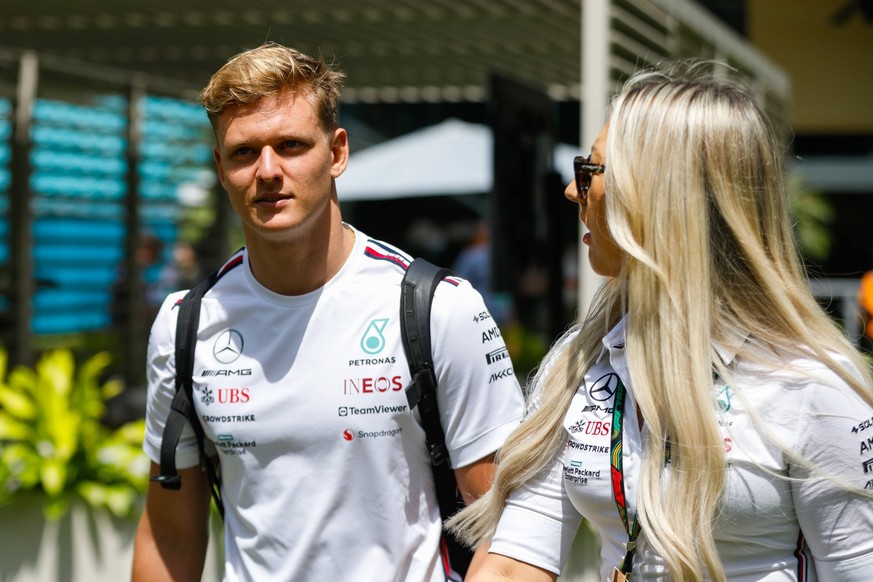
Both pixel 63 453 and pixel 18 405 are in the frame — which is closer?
pixel 63 453

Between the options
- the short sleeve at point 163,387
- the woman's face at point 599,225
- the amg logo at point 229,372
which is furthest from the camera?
the short sleeve at point 163,387

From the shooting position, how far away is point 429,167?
1175 cm

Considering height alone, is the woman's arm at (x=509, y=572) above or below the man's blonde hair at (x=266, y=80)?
below

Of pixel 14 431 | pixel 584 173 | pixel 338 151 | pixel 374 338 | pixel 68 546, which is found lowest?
pixel 68 546

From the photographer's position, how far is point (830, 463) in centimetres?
181

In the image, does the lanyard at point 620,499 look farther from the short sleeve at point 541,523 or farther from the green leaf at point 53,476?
the green leaf at point 53,476

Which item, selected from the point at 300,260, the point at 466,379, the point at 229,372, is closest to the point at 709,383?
the point at 466,379

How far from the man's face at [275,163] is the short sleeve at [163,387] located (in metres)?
0.37

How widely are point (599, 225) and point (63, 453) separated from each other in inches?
117

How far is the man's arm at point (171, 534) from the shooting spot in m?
2.80

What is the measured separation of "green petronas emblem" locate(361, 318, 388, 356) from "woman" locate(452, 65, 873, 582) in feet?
1.95

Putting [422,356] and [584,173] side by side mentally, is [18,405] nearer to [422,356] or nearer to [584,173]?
[422,356]

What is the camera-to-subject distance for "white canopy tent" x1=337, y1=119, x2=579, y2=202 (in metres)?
11.6

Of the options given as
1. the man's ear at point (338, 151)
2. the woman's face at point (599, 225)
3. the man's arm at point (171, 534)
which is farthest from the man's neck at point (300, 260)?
the woman's face at point (599, 225)
